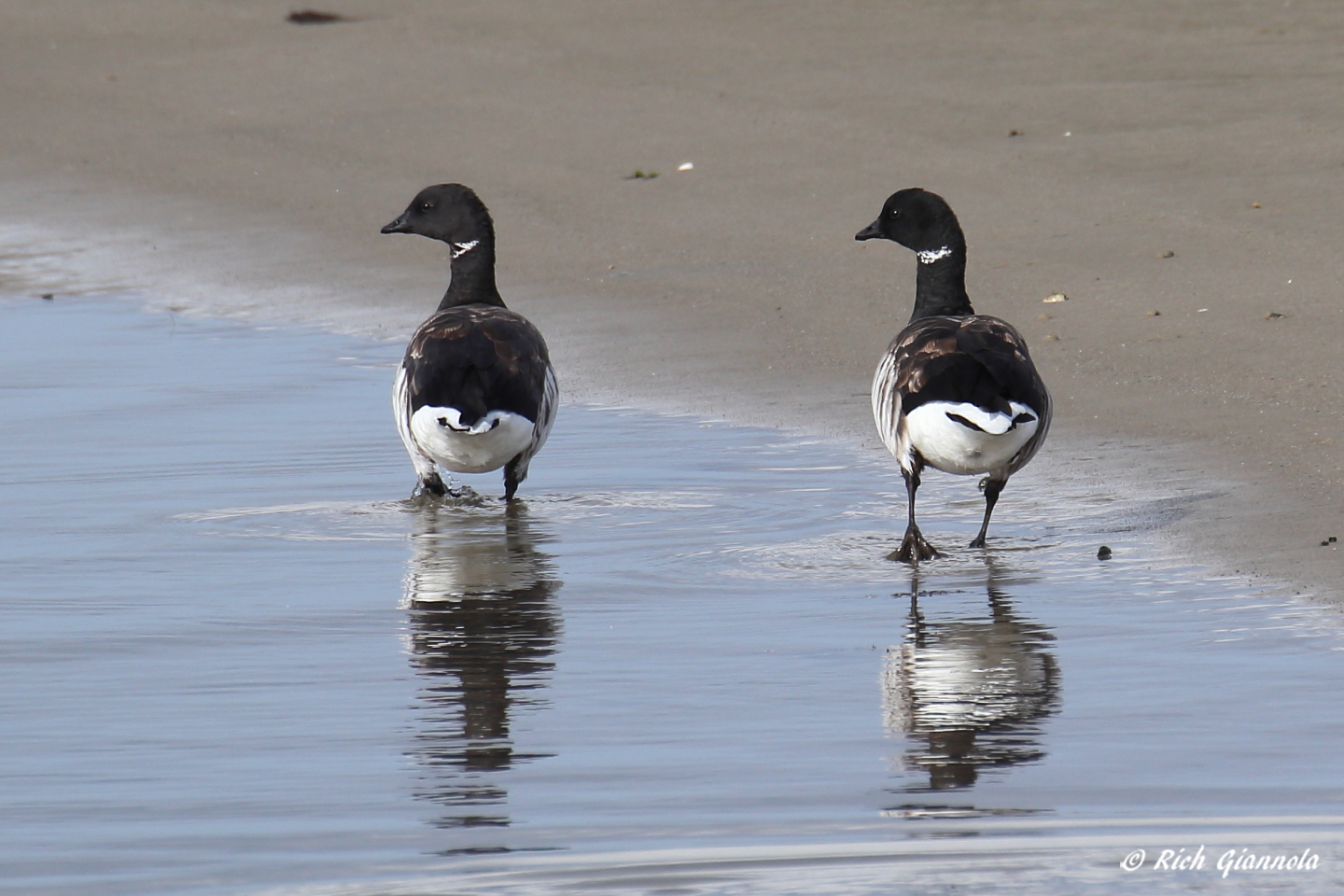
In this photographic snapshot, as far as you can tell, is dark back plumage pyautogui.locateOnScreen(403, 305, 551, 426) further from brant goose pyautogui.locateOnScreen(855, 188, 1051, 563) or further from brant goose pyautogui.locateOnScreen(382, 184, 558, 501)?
brant goose pyautogui.locateOnScreen(855, 188, 1051, 563)

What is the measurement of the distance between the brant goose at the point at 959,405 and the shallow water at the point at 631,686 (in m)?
0.24

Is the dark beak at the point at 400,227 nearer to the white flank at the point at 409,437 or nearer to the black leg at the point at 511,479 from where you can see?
the white flank at the point at 409,437

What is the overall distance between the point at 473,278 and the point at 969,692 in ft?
15.0

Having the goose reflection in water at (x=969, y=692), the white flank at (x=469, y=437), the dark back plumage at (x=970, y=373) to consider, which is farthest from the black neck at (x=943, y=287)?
the goose reflection in water at (x=969, y=692)

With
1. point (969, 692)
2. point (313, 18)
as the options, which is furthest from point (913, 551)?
point (313, 18)

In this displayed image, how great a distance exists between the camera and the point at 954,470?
280 inches

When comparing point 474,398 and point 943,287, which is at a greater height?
point 943,287

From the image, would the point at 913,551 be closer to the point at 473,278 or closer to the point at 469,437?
the point at 469,437

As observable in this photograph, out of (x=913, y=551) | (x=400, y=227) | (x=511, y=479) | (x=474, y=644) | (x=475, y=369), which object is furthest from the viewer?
(x=400, y=227)

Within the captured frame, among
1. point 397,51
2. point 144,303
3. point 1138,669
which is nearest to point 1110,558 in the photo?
point 1138,669

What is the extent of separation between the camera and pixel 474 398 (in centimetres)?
780

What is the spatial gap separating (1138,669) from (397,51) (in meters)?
14.4

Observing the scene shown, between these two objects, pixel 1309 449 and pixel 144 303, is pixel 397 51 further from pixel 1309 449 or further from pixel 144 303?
pixel 1309 449

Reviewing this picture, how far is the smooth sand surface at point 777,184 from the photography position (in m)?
9.33
